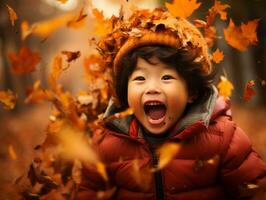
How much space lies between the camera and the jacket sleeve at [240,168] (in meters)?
2.88

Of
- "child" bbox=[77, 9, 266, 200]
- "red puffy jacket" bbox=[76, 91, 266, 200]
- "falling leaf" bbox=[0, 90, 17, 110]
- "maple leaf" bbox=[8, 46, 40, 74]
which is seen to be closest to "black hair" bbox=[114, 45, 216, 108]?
"child" bbox=[77, 9, 266, 200]

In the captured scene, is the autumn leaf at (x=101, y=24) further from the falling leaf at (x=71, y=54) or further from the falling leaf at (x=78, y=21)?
the falling leaf at (x=71, y=54)

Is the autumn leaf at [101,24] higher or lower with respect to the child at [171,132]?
higher

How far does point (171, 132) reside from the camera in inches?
118

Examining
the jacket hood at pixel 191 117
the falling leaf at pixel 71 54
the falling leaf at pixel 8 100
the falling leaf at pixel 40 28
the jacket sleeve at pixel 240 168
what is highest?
the falling leaf at pixel 40 28

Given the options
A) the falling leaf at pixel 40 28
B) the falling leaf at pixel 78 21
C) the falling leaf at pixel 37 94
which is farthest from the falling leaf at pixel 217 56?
the falling leaf at pixel 37 94

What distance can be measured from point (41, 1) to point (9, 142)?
927 centimetres

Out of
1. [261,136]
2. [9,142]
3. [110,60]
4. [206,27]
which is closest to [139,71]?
[110,60]

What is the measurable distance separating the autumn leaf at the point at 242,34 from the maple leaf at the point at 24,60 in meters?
1.57

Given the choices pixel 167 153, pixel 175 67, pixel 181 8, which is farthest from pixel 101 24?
pixel 167 153

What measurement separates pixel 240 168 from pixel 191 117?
0.47 metres

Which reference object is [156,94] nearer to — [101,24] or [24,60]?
[101,24]

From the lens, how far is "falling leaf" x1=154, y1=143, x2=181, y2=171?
286 centimetres

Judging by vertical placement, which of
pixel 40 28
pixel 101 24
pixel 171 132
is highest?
pixel 101 24
